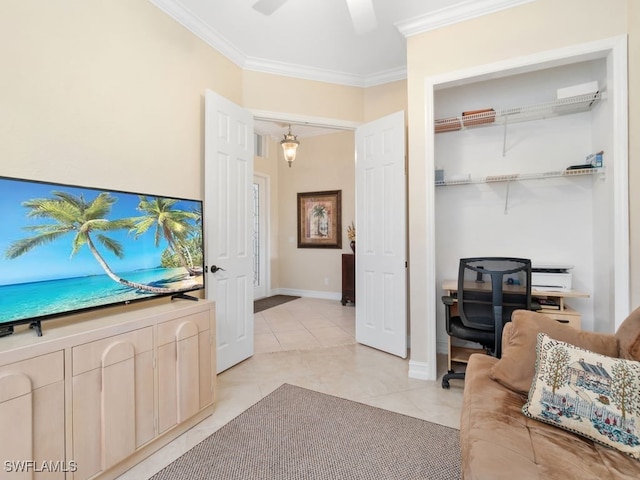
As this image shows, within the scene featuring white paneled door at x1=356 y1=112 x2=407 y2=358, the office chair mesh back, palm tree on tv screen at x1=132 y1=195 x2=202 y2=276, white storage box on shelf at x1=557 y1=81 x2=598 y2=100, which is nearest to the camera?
palm tree on tv screen at x1=132 y1=195 x2=202 y2=276

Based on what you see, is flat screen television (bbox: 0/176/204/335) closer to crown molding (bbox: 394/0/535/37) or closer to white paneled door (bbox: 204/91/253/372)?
white paneled door (bbox: 204/91/253/372)

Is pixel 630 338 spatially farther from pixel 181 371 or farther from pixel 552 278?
pixel 181 371

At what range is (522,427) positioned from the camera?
1242 millimetres

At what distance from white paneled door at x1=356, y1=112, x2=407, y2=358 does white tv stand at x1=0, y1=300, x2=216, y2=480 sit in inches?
71.5

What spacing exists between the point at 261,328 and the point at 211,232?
1.91 meters

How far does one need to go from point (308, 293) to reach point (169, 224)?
4.27 m

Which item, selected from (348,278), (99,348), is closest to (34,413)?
(99,348)

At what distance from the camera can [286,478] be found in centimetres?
157

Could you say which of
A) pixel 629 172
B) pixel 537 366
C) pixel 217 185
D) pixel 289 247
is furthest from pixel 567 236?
pixel 289 247

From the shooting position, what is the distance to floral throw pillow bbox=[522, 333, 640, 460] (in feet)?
3.79

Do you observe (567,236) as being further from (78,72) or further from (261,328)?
(78,72)

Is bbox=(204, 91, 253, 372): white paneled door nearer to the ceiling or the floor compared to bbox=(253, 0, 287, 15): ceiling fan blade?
nearer to the floor

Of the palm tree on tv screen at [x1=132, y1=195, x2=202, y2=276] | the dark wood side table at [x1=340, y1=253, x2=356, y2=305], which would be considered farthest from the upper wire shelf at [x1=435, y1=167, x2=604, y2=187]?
the dark wood side table at [x1=340, y1=253, x2=356, y2=305]

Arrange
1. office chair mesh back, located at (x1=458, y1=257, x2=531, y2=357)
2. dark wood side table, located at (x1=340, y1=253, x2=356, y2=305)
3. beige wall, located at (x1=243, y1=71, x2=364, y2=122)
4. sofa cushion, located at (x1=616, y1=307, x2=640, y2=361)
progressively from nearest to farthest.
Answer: sofa cushion, located at (x1=616, y1=307, x2=640, y2=361), office chair mesh back, located at (x1=458, y1=257, x2=531, y2=357), beige wall, located at (x1=243, y1=71, x2=364, y2=122), dark wood side table, located at (x1=340, y1=253, x2=356, y2=305)
